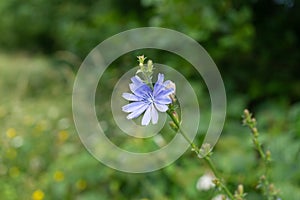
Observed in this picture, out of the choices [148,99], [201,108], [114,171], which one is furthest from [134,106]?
[201,108]

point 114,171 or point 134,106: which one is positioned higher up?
point 114,171

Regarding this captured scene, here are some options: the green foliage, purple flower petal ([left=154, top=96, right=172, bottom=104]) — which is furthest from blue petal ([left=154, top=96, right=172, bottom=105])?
the green foliage

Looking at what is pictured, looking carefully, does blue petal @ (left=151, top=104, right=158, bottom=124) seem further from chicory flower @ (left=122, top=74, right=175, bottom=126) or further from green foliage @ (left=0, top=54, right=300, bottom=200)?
green foliage @ (left=0, top=54, right=300, bottom=200)

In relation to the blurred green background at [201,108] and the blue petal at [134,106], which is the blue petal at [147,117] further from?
the blurred green background at [201,108]

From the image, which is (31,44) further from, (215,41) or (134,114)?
(134,114)

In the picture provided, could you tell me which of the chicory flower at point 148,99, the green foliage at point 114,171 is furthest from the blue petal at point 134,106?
the green foliage at point 114,171

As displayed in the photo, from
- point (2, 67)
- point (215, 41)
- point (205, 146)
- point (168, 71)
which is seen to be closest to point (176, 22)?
point (168, 71)

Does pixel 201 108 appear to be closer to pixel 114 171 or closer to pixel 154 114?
pixel 114 171

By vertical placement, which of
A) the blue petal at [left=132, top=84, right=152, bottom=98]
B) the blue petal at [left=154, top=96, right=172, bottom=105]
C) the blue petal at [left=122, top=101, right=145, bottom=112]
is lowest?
the blue petal at [left=154, top=96, right=172, bottom=105]
